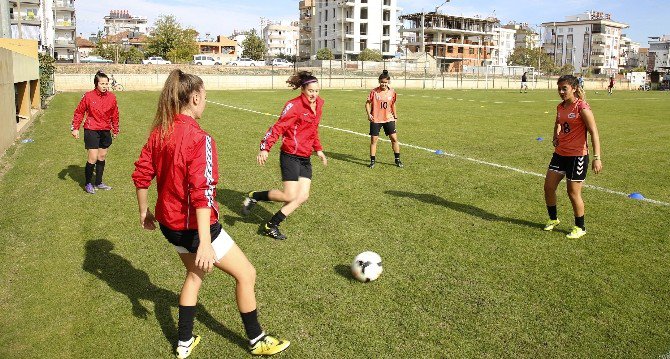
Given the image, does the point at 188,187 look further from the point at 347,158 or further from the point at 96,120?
the point at 347,158

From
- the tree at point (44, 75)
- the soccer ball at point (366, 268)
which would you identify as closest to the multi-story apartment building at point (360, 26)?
the tree at point (44, 75)

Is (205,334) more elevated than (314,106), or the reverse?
(314,106)

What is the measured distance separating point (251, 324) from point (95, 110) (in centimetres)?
623

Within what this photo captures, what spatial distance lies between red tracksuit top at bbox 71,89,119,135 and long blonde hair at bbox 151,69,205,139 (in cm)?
588

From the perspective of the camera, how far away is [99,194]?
866 centimetres

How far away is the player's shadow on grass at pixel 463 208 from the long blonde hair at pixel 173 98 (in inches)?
202

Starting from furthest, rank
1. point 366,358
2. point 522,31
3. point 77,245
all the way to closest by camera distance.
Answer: point 522,31
point 77,245
point 366,358

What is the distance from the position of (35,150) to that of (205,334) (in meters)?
11.1

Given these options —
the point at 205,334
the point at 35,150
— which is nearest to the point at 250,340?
the point at 205,334

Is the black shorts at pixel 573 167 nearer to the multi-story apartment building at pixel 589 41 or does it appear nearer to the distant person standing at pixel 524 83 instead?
the distant person standing at pixel 524 83

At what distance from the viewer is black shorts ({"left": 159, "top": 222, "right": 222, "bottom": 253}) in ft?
11.4

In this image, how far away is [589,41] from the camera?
431 feet

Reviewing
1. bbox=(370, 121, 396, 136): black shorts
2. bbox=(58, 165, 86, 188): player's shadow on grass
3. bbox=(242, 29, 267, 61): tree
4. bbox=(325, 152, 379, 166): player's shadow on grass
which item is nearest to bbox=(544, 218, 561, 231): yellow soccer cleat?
bbox=(370, 121, 396, 136): black shorts

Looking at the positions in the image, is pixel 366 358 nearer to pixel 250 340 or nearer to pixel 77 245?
pixel 250 340
